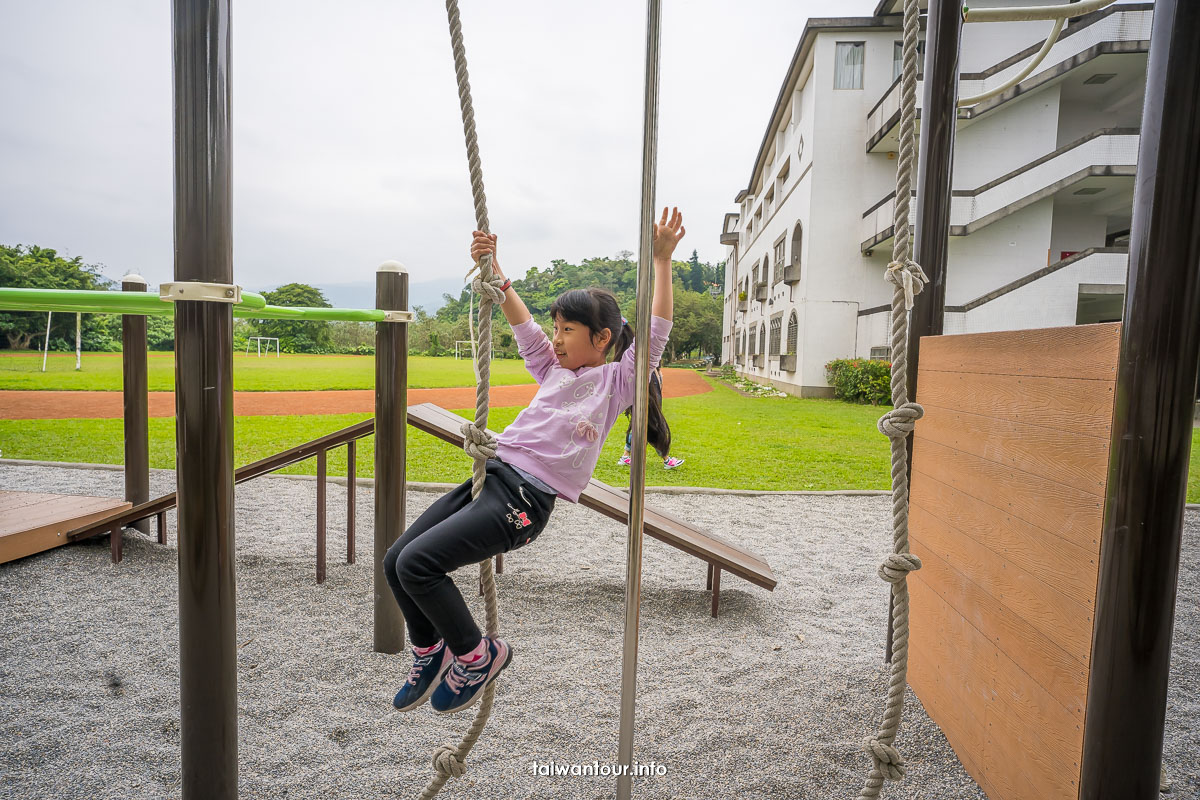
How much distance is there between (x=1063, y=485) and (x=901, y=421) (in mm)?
609

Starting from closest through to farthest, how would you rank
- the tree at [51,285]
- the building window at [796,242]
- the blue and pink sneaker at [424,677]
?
the blue and pink sneaker at [424,677] → the building window at [796,242] → the tree at [51,285]

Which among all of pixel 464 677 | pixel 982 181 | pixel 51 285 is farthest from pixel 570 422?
pixel 51 285

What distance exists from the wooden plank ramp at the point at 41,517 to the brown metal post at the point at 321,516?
1331mm

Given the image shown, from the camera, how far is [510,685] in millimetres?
2211

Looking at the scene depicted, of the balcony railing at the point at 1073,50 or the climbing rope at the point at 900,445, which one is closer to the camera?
the climbing rope at the point at 900,445

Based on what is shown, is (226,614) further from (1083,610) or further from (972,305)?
(972,305)

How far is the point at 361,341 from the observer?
17.5 m

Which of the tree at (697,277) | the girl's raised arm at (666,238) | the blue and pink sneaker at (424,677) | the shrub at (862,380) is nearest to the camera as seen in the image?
the girl's raised arm at (666,238)

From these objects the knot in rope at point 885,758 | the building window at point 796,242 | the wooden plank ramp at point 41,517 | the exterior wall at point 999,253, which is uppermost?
the building window at point 796,242

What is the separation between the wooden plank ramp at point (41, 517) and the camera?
9.85ft

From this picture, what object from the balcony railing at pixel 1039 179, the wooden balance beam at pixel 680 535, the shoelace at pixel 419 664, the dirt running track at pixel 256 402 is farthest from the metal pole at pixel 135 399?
the balcony railing at pixel 1039 179

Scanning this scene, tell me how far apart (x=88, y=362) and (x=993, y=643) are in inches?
1000

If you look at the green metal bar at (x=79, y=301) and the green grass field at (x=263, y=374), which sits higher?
the green metal bar at (x=79, y=301)

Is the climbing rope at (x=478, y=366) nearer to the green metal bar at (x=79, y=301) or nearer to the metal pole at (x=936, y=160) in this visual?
the green metal bar at (x=79, y=301)
